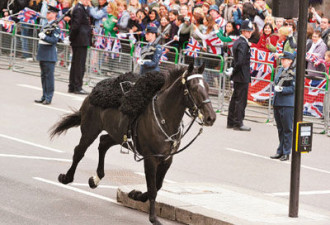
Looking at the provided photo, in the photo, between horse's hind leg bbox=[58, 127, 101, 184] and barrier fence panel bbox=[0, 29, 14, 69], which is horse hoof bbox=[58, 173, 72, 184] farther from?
barrier fence panel bbox=[0, 29, 14, 69]

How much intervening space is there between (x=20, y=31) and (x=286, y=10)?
16.8 metres

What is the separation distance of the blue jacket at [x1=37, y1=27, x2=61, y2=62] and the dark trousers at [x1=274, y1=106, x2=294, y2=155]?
21.4 ft

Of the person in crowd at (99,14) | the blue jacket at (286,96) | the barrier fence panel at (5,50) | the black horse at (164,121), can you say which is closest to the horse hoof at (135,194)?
the black horse at (164,121)

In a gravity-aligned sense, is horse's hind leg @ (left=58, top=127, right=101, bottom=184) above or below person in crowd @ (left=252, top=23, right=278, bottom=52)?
below

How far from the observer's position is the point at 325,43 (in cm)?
2117

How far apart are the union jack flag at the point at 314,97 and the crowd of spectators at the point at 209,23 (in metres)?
0.84

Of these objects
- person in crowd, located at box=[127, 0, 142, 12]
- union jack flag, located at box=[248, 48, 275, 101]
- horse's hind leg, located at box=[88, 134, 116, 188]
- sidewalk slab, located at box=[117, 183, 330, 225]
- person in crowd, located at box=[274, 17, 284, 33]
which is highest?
person in crowd, located at box=[127, 0, 142, 12]

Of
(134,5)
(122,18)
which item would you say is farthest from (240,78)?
(134,5)

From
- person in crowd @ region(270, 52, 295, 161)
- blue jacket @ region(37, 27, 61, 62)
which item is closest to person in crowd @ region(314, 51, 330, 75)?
person in crowd @ region(270, 52, 295, 161)

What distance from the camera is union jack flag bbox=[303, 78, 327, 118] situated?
63.8 ft

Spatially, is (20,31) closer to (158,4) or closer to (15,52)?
(15,52)

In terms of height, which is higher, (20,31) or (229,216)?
(20,31)

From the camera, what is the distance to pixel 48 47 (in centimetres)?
2070

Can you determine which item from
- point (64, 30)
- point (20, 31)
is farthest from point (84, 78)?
point (20, 31)
